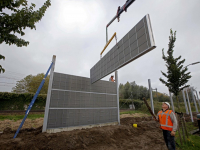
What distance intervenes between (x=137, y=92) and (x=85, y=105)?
109 feet

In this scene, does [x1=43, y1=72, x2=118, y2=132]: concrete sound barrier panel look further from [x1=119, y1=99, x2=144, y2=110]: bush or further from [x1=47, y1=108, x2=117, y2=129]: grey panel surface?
[x1=119, y1=99, x2=144, y2=110]: bush

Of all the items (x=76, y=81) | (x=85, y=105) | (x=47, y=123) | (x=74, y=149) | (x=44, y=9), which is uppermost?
(x=44, y=9)

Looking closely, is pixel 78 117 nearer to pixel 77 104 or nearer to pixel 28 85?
pixel 77 104

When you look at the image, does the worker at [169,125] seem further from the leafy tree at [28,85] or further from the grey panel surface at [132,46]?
the leafy tree at [28,85]

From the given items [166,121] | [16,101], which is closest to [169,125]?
[166,121]

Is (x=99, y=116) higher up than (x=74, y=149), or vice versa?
(x=99, y=116)

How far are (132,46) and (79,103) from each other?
5.88 m

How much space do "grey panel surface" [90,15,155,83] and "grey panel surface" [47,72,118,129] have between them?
280 centimetres

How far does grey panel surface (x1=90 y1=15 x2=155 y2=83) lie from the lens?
3885 millimetres

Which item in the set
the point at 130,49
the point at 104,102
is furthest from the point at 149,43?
the point at 104,102

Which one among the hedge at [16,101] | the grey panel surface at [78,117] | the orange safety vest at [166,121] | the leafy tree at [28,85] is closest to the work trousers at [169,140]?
the orange safety vest at [166,121]

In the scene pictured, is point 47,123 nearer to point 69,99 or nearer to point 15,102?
point 69,99

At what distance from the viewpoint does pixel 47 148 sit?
4797mm

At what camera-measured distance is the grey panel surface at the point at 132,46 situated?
388 cm
